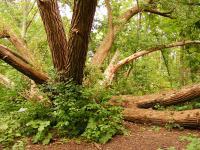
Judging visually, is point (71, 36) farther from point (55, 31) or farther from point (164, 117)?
point (164, 117)

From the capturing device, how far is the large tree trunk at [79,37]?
476 centimetres

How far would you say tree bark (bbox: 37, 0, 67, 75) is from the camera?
6.12m

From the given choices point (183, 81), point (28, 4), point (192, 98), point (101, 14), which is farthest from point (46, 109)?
point (28, 4)

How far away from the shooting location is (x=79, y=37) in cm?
559

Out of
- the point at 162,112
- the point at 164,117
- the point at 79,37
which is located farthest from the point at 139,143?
the point at 79,37

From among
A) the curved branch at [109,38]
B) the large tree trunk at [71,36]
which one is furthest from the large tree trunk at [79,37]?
the curved branch at [109,38]

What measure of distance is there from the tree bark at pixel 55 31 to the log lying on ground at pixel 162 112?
190 cm

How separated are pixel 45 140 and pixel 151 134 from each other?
2.31 metres

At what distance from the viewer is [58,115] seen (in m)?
6.12

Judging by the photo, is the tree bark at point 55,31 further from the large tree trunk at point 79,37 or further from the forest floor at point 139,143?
the forest floor at point 139,143

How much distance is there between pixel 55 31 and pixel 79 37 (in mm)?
1034

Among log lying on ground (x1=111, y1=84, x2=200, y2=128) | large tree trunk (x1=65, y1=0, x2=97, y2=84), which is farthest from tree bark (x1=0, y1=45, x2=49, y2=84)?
log lying on ground (x1=111, y1=84, x2=200, y2=128)

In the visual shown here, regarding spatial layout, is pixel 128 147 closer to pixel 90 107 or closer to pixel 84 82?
pixel 90 107

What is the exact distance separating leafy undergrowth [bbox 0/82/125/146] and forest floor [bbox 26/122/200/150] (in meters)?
0.16
